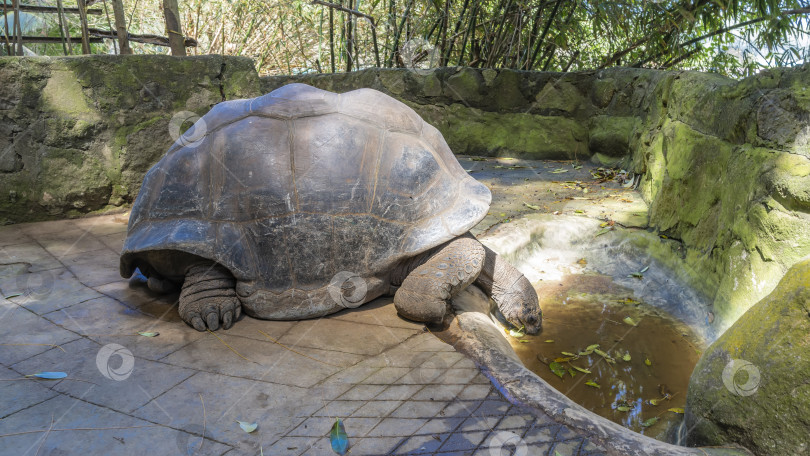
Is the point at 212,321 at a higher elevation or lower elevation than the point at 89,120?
lower

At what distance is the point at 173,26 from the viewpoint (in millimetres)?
4523

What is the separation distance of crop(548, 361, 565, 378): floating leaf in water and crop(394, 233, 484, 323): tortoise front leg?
674 mm

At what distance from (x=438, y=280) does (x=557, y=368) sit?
0.85 metres

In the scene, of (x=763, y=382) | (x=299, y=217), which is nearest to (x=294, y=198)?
(x=299, y=217)

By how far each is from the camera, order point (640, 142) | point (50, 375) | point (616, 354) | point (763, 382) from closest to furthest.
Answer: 1. point (763, 382)
2. point (50, 375)
3. point (616, 354)
4. point (640, 142)

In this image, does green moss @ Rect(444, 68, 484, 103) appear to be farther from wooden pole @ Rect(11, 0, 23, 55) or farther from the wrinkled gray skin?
wooden pole @ Rect(11, 0, 23, 55)

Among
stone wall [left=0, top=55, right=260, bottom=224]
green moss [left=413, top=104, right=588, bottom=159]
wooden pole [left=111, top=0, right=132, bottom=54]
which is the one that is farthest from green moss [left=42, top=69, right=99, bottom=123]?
green moss [left=413, top=104, right=588, bottom=159]

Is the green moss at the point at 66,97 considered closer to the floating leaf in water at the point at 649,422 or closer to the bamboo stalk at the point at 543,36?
the floating leaf in water at the point at 649,422

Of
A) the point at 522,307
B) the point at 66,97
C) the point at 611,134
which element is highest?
the point at 66,97

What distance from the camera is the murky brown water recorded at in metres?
2.46

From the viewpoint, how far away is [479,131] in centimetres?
671

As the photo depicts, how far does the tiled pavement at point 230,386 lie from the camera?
1677 millimetres

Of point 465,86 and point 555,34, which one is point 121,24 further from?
point 555,34

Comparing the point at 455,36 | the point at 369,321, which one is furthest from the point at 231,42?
the point at 369,321
